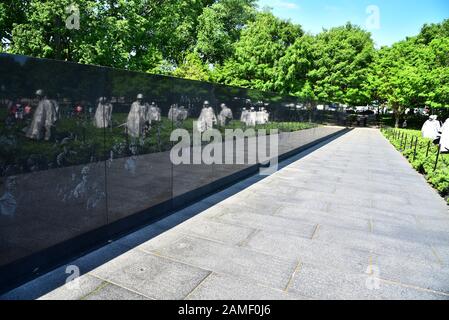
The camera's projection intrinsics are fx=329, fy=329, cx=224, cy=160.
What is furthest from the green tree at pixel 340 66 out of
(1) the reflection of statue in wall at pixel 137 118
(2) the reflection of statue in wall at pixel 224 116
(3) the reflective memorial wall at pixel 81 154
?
(1) the reflection of statue in wall at pixel 137 118

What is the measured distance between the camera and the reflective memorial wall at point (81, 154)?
355 centimetres

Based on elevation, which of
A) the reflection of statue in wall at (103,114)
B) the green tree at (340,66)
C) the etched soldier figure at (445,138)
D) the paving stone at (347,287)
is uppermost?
the green tree at (340,66)

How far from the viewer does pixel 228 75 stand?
130 feet

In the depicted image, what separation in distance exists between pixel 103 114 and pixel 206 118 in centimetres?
347

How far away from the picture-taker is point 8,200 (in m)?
3.51

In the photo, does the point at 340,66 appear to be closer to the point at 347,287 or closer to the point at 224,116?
the point at 224,116

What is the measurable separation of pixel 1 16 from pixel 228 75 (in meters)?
22.8

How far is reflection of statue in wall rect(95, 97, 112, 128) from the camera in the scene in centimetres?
459

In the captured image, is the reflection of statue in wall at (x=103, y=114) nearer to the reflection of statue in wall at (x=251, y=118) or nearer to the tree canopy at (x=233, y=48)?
the reflection of statue in wall at (x=251, y=118)

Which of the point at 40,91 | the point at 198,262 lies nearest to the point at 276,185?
the point at 198,262

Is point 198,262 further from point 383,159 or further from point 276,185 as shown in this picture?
point 383,159

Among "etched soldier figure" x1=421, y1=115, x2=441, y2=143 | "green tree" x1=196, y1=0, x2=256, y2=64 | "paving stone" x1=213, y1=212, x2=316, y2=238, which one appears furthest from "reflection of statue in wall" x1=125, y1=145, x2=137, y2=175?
"green tree" x1=196, y1=0, x2=256, y2=64

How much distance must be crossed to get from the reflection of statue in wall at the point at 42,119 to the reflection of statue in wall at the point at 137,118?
142 centimetres

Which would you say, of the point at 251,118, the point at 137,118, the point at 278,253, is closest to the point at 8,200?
the point at 137,118
